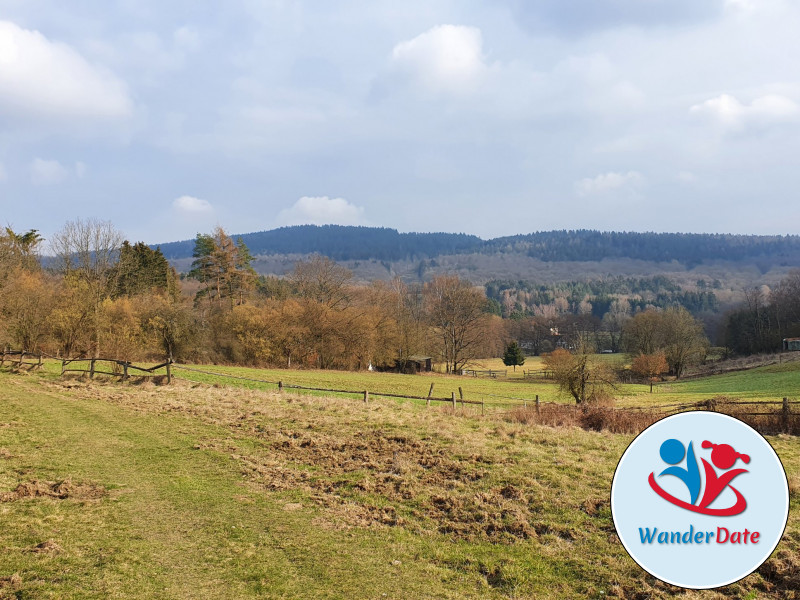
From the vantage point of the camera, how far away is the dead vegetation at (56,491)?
10.3 m

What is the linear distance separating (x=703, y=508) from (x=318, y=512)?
7.27m

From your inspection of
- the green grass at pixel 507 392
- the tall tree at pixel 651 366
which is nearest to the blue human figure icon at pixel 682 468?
the green grass at pixel 507 392

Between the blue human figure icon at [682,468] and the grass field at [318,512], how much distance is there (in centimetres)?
283

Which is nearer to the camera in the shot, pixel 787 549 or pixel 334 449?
pixel 787 549

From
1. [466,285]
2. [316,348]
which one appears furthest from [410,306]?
[316,348]

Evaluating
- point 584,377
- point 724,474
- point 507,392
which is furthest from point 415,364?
point 724,474

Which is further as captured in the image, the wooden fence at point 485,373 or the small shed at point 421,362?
the wooden fence at point 485,373

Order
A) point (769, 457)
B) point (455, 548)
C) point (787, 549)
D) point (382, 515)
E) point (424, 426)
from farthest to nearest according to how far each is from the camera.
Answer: point (424, 426)
point (382, 515)
point (455, 548)
point (787, 549)
point (769, 457)

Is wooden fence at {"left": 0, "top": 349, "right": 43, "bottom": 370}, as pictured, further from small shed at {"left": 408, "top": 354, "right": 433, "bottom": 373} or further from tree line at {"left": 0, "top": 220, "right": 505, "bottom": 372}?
small shed at {"left": 408, "top": 354, "right": 433, "bottom": 373}

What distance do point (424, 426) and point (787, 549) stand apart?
35.3ft

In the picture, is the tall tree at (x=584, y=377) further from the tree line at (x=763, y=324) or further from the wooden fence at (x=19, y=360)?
the tree line at (x=763, y=324)

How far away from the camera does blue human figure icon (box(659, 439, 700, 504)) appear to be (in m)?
4.90

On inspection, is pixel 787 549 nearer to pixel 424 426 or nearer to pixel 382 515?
pixel 382 515

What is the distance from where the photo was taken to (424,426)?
17.1 metres
